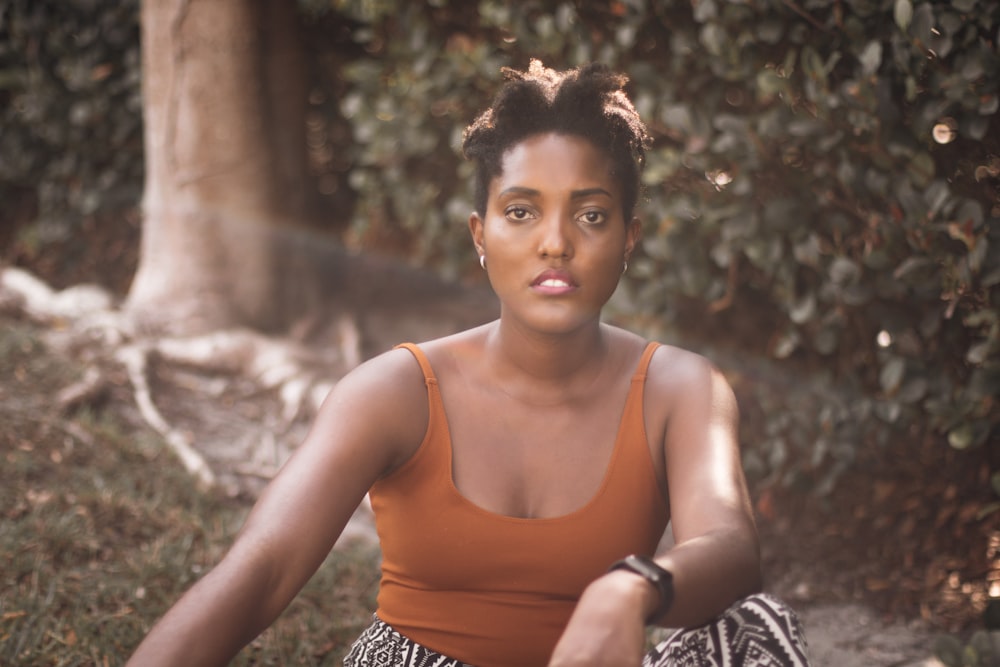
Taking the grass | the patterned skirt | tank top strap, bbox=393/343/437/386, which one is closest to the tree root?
the grass

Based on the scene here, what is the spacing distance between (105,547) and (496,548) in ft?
5.89

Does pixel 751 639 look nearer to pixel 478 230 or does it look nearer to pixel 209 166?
pixel 478 230

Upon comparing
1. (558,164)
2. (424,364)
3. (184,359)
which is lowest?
(184,359)

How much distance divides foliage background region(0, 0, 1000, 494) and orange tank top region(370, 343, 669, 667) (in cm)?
76

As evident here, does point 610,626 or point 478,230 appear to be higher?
point 478,230

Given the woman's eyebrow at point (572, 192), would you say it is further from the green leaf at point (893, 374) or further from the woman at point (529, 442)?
the green leaf at point (893, 374)

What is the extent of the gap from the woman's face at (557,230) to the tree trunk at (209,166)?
317 cm

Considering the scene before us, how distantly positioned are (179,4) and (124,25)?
930 millimetres

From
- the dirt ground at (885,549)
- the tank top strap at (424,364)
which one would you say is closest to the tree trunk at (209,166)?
the dirt ground at (885,549)

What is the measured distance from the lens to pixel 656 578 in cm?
168

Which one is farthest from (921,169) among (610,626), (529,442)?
(610,626)

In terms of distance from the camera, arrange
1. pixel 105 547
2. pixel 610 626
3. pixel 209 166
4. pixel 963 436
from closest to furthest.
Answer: pixel 610 626 < pixel 963 436 < pixel 105 547 < pixel 209 166

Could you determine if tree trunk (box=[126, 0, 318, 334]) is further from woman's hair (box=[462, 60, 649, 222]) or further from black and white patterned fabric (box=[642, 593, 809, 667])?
black and white patterned fabric (box=[642, 593, 809, 667])

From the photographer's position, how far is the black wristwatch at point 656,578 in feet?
5.52
